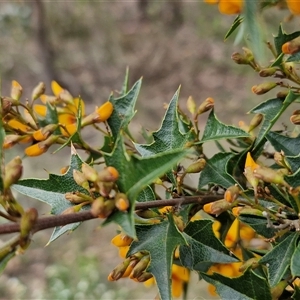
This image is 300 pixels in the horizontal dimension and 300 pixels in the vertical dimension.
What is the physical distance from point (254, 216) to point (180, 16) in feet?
17.9

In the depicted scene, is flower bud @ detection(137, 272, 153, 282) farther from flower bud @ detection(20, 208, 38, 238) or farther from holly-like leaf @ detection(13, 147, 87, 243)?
flower bud @ detection(20, 208, 38, 238)

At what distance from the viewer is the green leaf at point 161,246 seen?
0.52m

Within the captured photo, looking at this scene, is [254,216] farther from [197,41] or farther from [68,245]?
[197,41]

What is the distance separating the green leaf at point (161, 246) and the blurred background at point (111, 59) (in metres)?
2.95

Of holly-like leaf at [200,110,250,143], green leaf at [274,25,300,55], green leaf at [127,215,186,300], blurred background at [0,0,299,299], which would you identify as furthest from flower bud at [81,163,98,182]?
blurred background at [0,0,299,299]

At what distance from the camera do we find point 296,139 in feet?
2.20

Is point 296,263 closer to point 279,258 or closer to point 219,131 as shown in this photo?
point 279,258

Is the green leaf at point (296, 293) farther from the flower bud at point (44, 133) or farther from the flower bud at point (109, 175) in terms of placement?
the flower bud at point (44, 133)

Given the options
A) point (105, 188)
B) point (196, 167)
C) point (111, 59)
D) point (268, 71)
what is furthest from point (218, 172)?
point (111, 59)

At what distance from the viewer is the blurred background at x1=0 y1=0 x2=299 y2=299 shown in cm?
387

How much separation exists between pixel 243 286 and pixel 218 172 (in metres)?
0.18

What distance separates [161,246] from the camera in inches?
21.3

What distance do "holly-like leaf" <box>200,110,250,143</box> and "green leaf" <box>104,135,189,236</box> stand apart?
0.72 feet

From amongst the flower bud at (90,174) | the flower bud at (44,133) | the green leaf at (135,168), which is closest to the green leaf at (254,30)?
the green leaf at (135,168)
